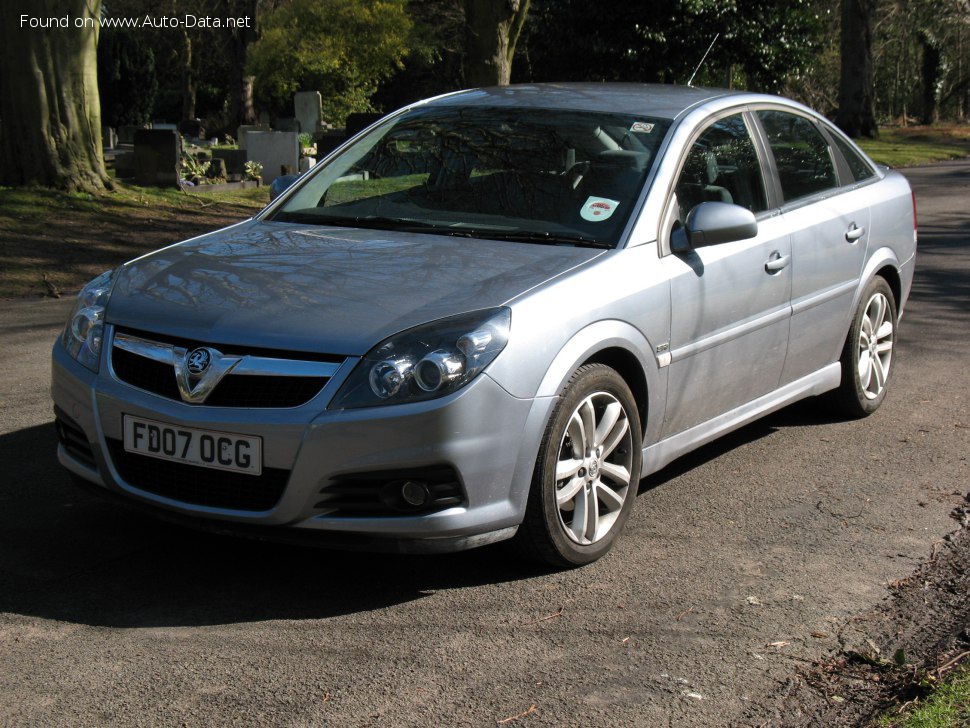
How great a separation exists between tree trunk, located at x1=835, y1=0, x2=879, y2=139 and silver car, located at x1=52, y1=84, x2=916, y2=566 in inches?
1154

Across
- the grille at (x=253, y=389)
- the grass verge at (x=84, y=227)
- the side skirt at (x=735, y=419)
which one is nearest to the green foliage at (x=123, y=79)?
the grass verge at (x=84, y=227)

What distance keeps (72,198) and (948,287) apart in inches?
374

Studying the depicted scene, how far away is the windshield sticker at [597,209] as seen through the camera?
15.8 feet

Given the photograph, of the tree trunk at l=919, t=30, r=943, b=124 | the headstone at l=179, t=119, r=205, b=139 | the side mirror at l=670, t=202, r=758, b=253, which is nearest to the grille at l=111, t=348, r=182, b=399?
the side mirror at l=670, t=202, r=758, b=253

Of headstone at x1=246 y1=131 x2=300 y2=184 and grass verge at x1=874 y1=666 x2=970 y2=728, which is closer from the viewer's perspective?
grass verge at x1=874 y1=666 x2=970 y2=728

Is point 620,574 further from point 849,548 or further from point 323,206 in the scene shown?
point 323,206

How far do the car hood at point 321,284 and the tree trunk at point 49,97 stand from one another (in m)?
10.1

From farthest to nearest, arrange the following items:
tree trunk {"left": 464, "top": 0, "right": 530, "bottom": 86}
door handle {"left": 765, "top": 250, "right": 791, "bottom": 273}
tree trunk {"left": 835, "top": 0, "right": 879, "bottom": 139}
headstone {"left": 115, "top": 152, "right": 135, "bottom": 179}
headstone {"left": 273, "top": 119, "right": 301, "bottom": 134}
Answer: tree trunk {"left": 835, "top": 0, "right": 879, "bottom": 139}
headstone {"left": 273, "top": 119, "right": 301, "bottom": 134}
headstone {"left": 115, "top": 152, "right": 135, "bottom": 179}
tree trunk {"left": 464, "top": 0, "right": 530, "bottom": 86}
door handle {"left": 765, "top": 250, "right": 791, "bottom": 273}

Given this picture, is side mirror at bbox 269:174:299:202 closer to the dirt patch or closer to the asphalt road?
the asphalt road

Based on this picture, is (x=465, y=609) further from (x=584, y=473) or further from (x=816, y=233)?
(x=816, y=233)

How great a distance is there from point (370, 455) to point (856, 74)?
32.5 m

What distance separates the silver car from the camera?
3.85 m

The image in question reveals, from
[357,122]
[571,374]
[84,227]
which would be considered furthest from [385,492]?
[357,122]

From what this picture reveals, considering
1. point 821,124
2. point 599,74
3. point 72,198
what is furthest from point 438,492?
point 599,74
